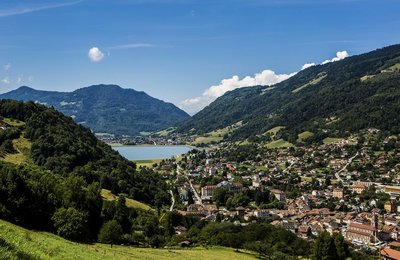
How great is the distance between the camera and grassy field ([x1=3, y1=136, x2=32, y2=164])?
239 ft

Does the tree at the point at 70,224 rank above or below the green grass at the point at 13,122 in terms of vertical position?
below

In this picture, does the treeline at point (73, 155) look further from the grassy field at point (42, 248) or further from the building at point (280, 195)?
the grassy field at point (42, 248)

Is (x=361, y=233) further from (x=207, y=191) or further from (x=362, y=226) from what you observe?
(x=207, y=191)

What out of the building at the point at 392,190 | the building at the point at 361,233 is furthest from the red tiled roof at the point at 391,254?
the building at the point at 392,190

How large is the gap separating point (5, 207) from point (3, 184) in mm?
2773

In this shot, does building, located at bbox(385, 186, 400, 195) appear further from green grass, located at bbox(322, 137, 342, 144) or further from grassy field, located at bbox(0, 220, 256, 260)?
green grass, located at bbox(322, 137, 342, 144)

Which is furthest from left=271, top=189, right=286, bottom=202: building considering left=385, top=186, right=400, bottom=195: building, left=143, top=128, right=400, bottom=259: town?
left=385, top=186, right=400, bottom=195: building

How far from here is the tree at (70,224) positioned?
32688 mm

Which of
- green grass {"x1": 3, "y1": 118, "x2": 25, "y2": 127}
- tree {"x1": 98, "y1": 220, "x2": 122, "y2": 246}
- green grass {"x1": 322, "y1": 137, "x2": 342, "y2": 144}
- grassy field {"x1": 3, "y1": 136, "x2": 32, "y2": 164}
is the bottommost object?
tree {"x1": 98, "y1": 220, "x2": 122, "y2": 246}

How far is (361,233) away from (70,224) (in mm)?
58808

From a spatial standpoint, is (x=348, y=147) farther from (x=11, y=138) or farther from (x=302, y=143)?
(x=11, y=138)

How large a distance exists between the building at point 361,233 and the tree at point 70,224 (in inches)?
2194

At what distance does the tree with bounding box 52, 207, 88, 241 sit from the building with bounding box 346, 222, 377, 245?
183ft

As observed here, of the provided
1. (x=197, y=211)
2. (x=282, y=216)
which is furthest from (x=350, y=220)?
(x=197, y=211)
